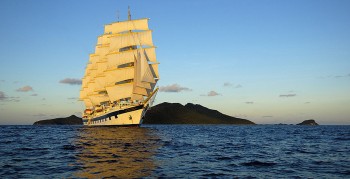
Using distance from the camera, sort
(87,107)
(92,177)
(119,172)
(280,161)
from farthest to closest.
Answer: (87,107), (280,161), (119,172), (92,177)

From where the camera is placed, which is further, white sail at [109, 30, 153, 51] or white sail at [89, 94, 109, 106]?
white sail at [89, 94, 109, 106]

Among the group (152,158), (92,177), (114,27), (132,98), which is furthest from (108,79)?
(92,177)

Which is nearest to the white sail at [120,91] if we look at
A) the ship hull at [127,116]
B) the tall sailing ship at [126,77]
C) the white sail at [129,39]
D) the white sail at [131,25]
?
the tall sailing ship at [126,77]

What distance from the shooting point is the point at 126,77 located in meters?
96.4

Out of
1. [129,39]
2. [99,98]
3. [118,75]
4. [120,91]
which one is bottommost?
[99,98]

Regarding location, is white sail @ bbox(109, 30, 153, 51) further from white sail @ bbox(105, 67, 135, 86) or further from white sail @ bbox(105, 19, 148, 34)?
white sail @ bbox(105, 67, 135, 86)

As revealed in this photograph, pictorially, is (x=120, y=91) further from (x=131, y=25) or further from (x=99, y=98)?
(x=131, y=25)

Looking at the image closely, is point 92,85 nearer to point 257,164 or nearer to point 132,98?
point 132,98

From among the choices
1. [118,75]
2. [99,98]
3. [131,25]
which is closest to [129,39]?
[131,25]

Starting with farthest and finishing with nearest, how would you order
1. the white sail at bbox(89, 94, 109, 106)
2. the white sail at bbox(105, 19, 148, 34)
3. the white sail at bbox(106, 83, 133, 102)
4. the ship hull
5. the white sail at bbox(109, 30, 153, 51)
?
the white sail at bbox(89, 94, 109, 106) → the white sail at bbox(105, 19, 148, 34) → the white sail at bbox(109, 30, 153, 51) → the white sail at bbox(106, 83, 133, 102) → the ship hull

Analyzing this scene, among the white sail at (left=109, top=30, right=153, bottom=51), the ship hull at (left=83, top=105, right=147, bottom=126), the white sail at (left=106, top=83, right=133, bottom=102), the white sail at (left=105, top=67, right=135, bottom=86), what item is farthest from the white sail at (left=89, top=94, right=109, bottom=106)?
the white sail at (left=109, top=30, right=153, bottom=51)

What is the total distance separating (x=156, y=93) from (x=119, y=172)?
78.1 meters

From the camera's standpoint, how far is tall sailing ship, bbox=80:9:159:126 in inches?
3590

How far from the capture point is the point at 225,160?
22.5 metres
